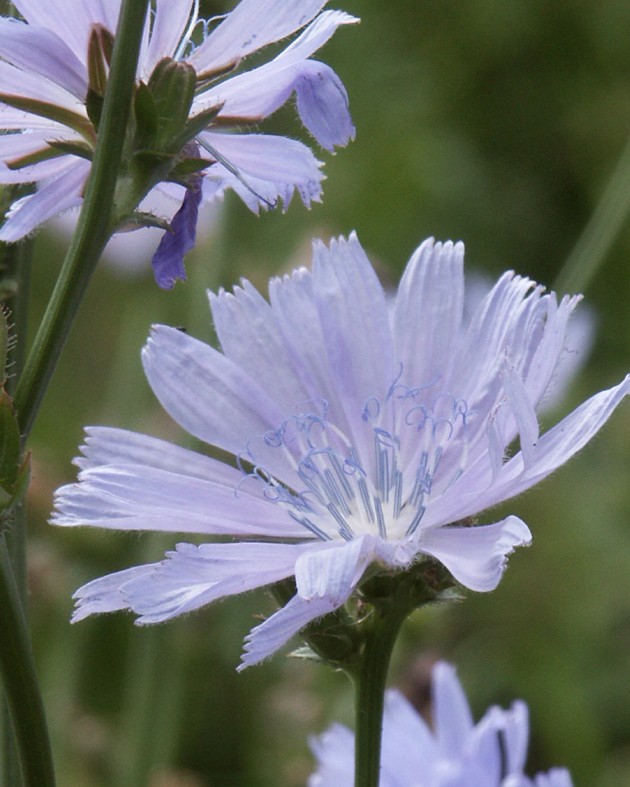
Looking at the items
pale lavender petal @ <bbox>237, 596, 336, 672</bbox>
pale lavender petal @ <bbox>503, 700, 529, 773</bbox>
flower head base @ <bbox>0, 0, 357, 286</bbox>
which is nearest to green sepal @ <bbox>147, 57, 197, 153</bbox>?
flower head base @ <bbox>0, 0, 357, 286</bbox>

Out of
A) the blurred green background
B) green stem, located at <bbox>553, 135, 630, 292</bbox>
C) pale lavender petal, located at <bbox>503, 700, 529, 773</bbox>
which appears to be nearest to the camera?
pale lavender petal, located at <bbox>503, 700, 529, 773</bbox>

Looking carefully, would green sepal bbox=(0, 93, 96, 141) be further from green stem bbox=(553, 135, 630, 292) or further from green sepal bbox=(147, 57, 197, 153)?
green stem bbox=(553, 135, 630, 292)

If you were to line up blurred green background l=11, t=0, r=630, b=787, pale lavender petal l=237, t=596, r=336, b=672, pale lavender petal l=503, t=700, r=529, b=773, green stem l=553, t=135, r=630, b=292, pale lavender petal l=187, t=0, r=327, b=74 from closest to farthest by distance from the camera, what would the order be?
1. pale lavender petal l=237, t=596, r=336, b=672
2. pale lavender petal l=187, t=0, r=327, b=74
3. pale lavender petal l=503, t=700, r=529, b=773
4. green stem l=553, t=135, r=630, b=292
5. blurred green background l=11, t=0, r=630, b=787

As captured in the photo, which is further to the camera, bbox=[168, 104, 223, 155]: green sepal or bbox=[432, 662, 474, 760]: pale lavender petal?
bbox=[432, 662, 474, 760]: pale lavender petal

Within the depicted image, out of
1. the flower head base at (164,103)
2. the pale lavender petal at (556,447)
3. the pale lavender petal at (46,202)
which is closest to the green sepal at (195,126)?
the flower head base at (164,103)

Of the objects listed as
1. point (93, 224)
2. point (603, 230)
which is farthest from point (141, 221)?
point (603, 230)

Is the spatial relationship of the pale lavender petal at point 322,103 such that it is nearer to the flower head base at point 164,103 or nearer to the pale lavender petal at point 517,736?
the flower head base at point 164,103

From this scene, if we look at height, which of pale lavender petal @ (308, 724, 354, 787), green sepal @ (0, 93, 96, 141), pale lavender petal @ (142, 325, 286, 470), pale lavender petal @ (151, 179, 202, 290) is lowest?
pale lavender petal @ (308, 724, 354, 787)

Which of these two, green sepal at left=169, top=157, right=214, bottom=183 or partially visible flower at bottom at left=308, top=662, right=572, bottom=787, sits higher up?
green sepal at left=169, top=157, right=214, bottom=183
